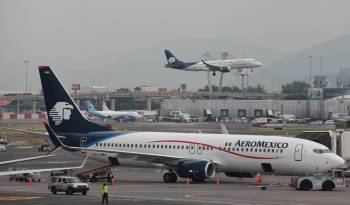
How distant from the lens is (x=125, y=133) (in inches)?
3152

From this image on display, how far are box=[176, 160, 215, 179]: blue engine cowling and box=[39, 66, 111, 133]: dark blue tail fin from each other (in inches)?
407

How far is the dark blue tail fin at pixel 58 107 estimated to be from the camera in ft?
268

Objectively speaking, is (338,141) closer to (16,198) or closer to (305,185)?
(305,185)

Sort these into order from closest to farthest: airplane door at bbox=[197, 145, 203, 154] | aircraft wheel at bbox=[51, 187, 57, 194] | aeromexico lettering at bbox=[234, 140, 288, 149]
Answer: aircraft wheel at bbox=[51, 187, 57, 194] < aeromexico lettering at bbox=[234, 140, 288, 149] < airplane door at bbox=[197, 145, 203, 154]

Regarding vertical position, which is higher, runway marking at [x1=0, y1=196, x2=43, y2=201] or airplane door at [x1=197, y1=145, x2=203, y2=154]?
airplane door at [x1=197, y1=145, x2=203, y2=154]

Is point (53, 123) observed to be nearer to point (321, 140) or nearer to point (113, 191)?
point (113, 191)

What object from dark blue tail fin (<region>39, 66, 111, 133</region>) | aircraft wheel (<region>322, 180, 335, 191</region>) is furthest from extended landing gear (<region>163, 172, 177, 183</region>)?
aircraft wheel (<region>322, 180, 335, 191</region>)

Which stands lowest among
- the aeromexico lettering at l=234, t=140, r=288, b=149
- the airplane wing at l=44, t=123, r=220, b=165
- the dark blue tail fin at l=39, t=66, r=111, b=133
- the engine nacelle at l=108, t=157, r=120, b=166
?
the engine nacelle at l=108, t=157, r=120, b=166

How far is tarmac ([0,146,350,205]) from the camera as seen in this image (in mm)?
57031

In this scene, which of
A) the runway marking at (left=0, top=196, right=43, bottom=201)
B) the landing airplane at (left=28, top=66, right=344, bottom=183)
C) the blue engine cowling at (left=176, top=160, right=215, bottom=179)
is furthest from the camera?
the blue engine cowling at (left=176, top=160, right=215, bottom=179)

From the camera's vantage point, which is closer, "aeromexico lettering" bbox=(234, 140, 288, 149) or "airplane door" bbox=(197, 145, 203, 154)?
"aeromexico lettering" bbox=(234, 140, 288, 149)

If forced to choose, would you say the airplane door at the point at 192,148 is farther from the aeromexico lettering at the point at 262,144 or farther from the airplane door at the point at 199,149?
the aeromexico lettering at the point at 262,144

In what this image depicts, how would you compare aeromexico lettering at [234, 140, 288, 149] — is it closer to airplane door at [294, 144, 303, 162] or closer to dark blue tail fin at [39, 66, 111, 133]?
airplane door at [294, 144, 303, 162]

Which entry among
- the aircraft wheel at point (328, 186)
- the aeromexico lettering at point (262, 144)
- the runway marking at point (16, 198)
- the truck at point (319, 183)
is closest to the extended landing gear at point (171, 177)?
the aeromexico lettering at point (262, 144)
